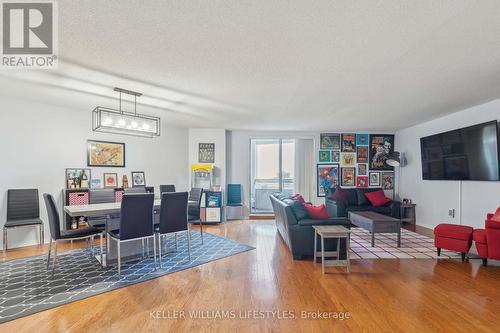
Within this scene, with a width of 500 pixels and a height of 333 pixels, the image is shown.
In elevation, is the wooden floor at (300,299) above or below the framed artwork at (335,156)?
below

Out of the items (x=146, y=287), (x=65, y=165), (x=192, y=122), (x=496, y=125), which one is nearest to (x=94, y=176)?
(x=65, y=165)

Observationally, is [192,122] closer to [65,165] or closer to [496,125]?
[65,165]

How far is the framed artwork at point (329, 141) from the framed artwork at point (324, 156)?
0.48 feet

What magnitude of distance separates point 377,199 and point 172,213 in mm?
5104

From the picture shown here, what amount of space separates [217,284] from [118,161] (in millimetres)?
3856

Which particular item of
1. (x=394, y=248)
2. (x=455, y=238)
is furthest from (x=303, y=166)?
(x=455, y=238)

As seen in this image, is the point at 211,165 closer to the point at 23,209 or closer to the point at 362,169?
the point at 23,209

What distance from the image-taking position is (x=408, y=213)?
6.14 meters

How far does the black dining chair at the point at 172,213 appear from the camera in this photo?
11.2ft

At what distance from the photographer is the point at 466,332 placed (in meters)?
1.98

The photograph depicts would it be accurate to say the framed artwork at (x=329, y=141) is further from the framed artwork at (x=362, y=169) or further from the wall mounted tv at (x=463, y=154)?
the wall mounted tv at (x=463, y=154)

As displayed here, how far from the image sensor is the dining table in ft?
10.4

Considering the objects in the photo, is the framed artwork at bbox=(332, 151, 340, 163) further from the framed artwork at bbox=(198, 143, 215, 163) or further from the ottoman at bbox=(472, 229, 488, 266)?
the ottoman at bbox=(472, 229, 488, 266)

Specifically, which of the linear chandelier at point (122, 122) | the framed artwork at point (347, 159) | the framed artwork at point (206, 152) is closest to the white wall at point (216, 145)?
the framed artwork at point (206, 152)
